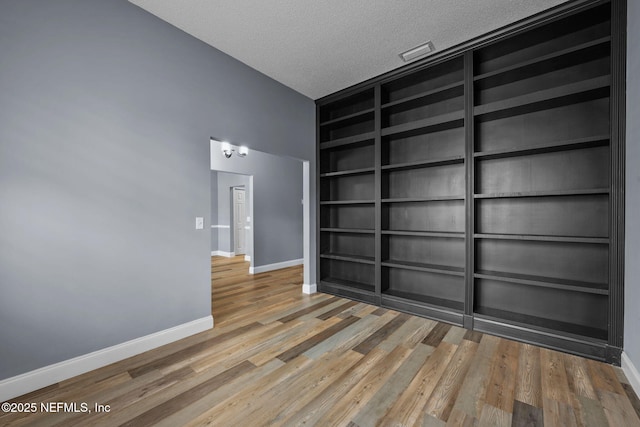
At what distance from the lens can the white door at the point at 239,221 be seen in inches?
291

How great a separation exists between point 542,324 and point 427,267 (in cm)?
102

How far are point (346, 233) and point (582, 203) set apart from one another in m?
2.51

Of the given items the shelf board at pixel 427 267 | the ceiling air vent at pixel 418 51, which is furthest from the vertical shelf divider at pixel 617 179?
the ceiling air vent at pixel 418 51

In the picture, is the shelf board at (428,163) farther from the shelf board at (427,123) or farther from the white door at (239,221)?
the white door at (239,221)

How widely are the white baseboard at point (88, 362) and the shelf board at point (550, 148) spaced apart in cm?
321

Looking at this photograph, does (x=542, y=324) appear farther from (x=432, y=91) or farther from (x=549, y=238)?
(x=432, y=91)

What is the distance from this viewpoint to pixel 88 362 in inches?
75.3

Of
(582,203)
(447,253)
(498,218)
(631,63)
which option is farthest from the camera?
(447,253)

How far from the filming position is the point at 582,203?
7.48ft

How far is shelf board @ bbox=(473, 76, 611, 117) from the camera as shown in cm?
202

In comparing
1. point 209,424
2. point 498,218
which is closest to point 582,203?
point 498,218

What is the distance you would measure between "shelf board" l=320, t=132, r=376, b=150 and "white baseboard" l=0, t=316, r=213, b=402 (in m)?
2.66

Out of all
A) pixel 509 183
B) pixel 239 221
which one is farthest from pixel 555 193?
pixel 239 221

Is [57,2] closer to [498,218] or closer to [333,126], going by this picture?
[333,126]
